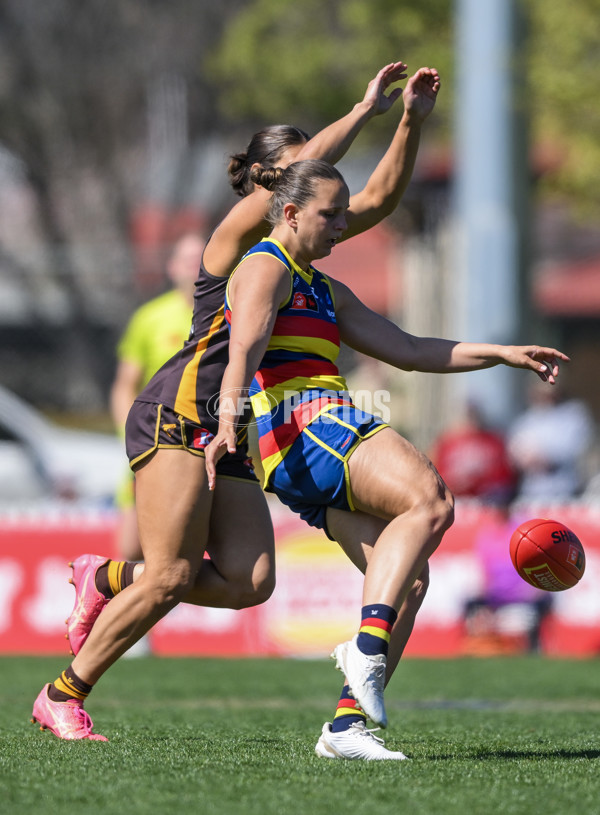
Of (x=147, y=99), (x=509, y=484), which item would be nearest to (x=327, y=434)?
(x=509, y=484)

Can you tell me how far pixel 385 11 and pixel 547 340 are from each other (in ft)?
24.2

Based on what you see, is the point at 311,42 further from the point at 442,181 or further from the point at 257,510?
the point at 257,510

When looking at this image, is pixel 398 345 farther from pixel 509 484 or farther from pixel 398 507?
pixel 509 484

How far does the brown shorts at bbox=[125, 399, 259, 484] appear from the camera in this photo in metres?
4.64

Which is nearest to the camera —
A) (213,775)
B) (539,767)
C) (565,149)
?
(213,775)

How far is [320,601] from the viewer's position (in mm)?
10484

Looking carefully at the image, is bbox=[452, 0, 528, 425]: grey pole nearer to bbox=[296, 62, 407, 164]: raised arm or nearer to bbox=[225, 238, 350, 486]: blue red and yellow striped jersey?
bbox=[296, 62, 407, 164]: raised arm

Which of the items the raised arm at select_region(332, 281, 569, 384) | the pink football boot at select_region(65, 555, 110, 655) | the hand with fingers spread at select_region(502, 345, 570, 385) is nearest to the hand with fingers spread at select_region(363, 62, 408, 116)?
the raised arm at select_region(332, 281, 569, 384)

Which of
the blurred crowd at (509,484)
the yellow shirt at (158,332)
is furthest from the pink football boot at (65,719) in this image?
the blurred crowd at (509,484)

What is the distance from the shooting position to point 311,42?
21656 millimetres

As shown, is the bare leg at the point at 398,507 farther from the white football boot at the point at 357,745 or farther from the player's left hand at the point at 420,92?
the player's left hand at the point at 420,92

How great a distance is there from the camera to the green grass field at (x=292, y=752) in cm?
357

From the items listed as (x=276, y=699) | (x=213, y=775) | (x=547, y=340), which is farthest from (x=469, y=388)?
(x=547, y=340)

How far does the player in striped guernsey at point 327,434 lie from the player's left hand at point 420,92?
696 millimetres
